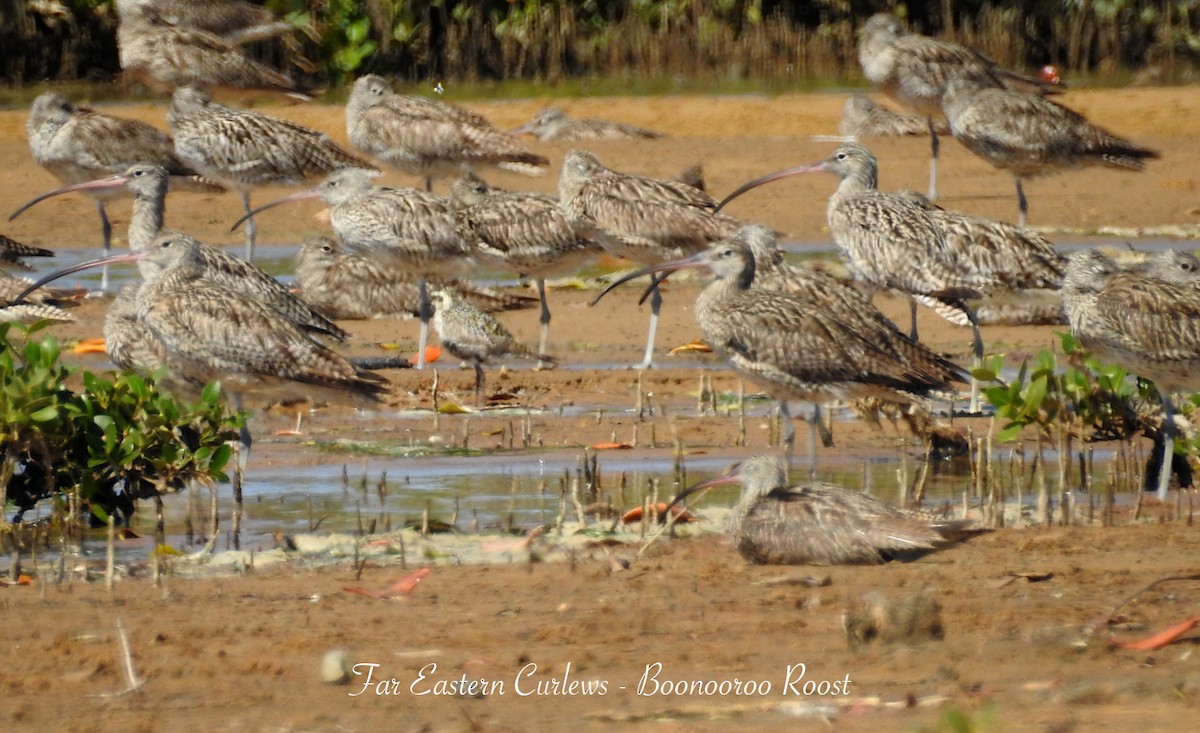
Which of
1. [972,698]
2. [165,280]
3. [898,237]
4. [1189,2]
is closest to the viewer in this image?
[972,698]

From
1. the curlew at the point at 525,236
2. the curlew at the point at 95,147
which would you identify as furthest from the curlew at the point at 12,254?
the curlew at the point at 525,236

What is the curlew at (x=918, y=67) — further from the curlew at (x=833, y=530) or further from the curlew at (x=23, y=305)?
the curlew at (x=833, y=530)

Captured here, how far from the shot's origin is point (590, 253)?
1477 centimetres

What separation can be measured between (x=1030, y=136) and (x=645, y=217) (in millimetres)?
5432

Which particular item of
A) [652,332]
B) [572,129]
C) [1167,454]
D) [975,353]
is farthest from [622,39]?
[1167,454]

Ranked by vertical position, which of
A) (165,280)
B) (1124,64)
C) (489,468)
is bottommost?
(489,468)

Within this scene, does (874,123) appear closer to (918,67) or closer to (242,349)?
(918,67)

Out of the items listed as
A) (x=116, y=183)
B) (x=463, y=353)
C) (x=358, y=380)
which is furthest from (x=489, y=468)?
(x=116, y=183)

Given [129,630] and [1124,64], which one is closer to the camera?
[129,630]

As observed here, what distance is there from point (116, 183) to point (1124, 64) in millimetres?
19096

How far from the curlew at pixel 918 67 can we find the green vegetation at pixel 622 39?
712 cm

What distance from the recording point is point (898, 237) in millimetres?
12602

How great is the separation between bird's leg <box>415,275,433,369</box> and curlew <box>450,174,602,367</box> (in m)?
0.52

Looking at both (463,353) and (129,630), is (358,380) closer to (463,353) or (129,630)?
(463,353)
